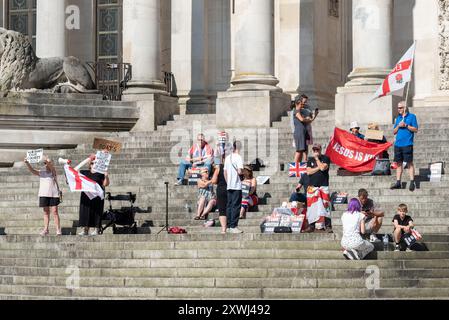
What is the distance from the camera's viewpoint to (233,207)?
2542 centimetres

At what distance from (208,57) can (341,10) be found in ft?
14.0

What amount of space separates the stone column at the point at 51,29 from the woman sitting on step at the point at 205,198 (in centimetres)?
1309

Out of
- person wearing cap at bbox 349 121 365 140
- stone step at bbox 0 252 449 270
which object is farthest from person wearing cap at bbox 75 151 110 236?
person wearing cap at bbox 349 121 365 140

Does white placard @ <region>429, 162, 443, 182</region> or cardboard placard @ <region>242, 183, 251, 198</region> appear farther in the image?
white placard @ <region>429, 162, 443, 182</region>

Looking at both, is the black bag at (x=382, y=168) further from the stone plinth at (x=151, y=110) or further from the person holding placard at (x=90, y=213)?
the stone plinth at (x=151, y=110)

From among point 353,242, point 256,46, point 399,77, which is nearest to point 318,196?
point 353,242

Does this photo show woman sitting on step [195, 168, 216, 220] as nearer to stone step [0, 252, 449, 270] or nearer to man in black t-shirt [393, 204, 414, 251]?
stone step [0, 252, 449, 270]

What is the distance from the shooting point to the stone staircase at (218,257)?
22.3 m

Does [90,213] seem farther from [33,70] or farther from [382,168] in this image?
[33,70]

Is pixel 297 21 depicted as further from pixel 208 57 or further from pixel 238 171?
pixel 238 171

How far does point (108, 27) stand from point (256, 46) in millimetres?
8999

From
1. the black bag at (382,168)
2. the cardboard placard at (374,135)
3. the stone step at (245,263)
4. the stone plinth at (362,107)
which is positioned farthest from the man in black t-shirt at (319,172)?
the stone plinth at (362,107)

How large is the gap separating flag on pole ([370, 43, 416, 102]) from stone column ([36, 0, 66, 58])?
12.4 meters

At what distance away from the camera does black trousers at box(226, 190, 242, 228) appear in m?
25.4
